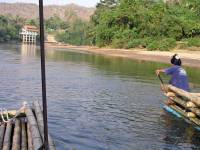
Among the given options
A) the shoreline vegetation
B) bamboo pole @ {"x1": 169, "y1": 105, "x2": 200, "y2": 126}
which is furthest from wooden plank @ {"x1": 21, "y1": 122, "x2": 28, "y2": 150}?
the shoreline vegetation

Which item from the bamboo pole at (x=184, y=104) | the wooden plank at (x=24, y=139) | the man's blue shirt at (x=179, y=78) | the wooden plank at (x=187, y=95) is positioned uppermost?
the man's blue shirt at (x=179, y=78)

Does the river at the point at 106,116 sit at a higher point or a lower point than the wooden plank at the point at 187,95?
lower

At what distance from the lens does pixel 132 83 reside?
2519cm

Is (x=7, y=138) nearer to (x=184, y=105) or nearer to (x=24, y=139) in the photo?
(x=24, y=139)

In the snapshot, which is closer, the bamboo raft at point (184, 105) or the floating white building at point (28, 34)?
the bamboo raft at point (184, 105)

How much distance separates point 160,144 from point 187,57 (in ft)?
129

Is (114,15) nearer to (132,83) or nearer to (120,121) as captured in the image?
(132,83)

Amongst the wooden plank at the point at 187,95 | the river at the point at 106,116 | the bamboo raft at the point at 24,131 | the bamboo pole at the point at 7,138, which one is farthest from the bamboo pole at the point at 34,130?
the wooden plank at the point at 187,95

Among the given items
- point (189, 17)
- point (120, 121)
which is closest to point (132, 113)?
point (120, 121)

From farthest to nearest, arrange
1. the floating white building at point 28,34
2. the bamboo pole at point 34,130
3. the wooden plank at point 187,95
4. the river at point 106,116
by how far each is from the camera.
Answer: the floating white building at point 28,34 → the wooden plank at point 187,95 → the river at point 106,116 → the bamboo pole at point 34,130

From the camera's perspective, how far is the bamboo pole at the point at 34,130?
282 inches

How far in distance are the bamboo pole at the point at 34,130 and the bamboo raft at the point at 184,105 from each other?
475cm

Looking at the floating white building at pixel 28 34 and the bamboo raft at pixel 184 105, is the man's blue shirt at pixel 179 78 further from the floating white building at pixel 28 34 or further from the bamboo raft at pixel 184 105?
the floating white building at pixel 28 34

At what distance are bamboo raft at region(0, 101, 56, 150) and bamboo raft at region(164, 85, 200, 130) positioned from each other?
4561mm
